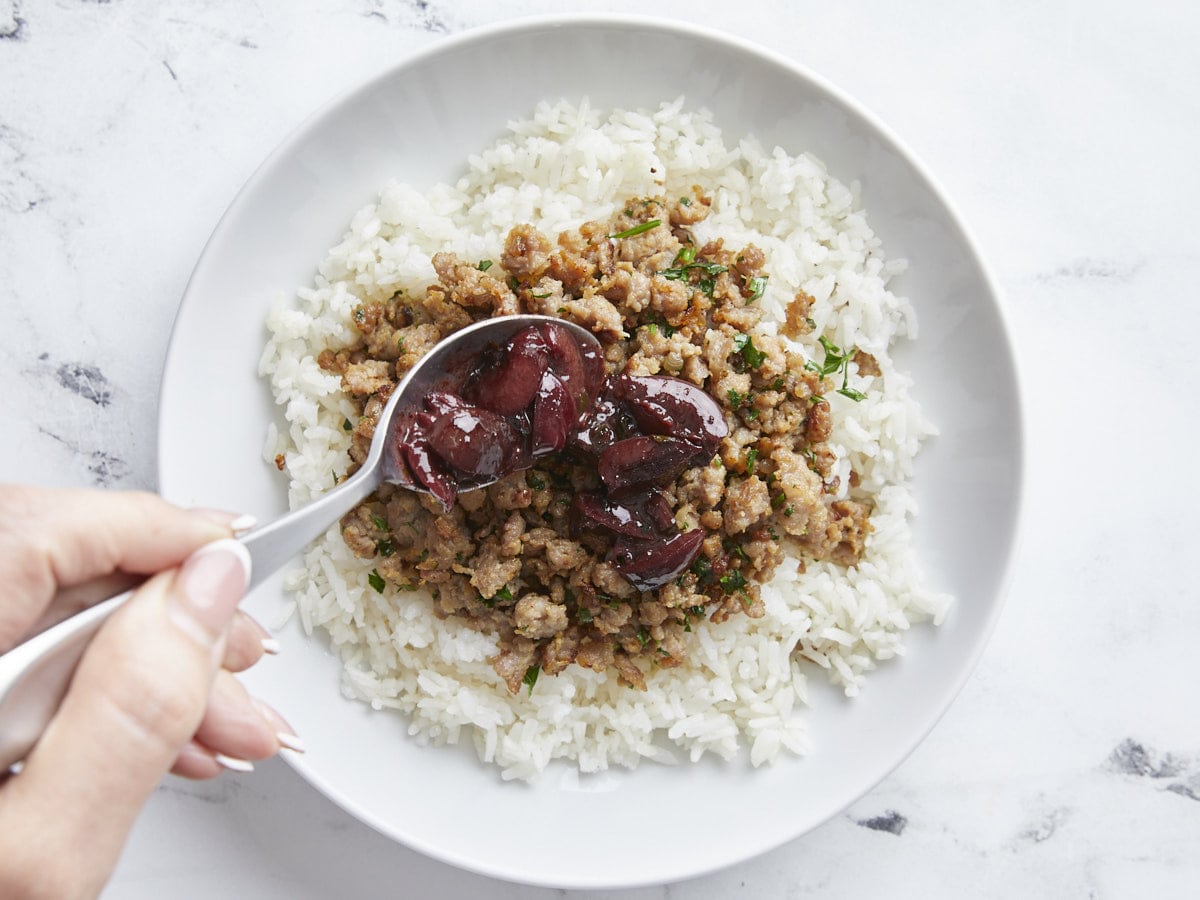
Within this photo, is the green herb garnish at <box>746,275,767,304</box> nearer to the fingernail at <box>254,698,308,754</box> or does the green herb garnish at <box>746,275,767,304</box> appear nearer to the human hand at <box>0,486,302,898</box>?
the human hand at <box>0,486,302,898</box>

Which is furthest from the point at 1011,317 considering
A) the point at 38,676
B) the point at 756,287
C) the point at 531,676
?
the point at 38,676

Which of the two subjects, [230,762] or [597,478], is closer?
[230,762]

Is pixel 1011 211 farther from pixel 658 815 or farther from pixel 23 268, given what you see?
pixel 23 268

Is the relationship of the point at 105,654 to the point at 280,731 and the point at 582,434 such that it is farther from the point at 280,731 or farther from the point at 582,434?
the point at 582,434

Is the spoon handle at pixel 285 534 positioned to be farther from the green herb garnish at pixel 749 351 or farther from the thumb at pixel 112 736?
the green herb garnish at pixel 749 351

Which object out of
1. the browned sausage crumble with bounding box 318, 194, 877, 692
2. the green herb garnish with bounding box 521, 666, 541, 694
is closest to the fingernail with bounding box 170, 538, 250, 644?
the browned sausage crumble with bounding box 318, 194, 877, 692

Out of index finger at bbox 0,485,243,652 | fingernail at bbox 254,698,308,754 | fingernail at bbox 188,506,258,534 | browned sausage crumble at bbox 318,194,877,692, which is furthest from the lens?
browned sausage crumble at bbox 318,194,877,692
